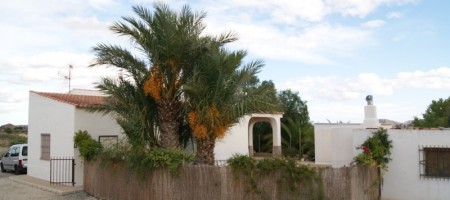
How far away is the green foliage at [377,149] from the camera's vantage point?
42.4ft

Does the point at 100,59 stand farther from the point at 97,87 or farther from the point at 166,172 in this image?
the point at 166,172

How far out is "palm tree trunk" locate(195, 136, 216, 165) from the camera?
1418 cm

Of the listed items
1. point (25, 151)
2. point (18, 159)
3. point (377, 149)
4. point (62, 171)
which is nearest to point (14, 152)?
point (18, 159)

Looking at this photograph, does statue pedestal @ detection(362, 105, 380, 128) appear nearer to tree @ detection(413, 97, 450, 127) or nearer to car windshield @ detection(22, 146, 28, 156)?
tree @ detection(413, 97, 450, 127)

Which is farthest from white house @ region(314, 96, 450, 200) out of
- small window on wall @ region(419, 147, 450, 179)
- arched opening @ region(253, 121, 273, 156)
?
arched opening @ region(253, 121, 273, 156)

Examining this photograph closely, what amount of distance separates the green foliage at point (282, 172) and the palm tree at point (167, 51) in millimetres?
3114

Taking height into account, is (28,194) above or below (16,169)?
below

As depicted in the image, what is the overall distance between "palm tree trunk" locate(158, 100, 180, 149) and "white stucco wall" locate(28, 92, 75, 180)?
565 centimetres

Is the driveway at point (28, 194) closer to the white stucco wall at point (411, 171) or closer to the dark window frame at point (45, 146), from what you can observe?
the dark window frame at point (45, 146)

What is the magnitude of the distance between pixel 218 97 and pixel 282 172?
3.12 metres

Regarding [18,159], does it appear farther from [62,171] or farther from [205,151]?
[205,151]

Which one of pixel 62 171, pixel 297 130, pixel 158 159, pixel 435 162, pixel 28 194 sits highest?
pixel 297 130

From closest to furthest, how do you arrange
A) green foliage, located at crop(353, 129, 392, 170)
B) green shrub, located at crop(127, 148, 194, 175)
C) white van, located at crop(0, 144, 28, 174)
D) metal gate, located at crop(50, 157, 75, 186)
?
1. green foliage, located at crop(353, 129, 392, 170)
2. green shrub, located at crop(127, 148, 194, 175)
3. metal gate, located at crop(50, 157, 75, 186)
4. white van, located at crop(0, 144, 28, 174)

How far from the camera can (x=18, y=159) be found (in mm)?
24266
